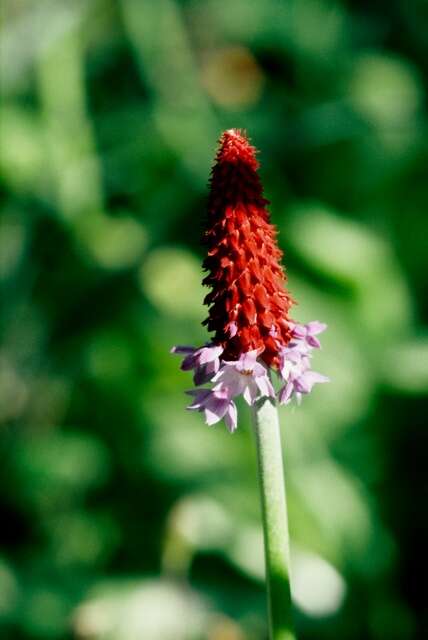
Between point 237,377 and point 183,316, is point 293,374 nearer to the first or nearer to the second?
point 237,377

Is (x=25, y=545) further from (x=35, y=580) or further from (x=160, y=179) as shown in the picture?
(x=160, y=179)

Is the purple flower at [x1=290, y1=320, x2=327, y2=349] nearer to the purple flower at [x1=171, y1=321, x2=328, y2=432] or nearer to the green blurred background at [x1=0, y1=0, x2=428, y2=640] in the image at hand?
the purple flower at [x1=171, y1=321, x2=328, y2=432]

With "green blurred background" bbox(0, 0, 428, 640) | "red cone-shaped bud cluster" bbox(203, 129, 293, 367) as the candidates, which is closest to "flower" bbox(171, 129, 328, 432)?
"red cone-shaped bud cluster" bbox(203, 129, 293, 367)

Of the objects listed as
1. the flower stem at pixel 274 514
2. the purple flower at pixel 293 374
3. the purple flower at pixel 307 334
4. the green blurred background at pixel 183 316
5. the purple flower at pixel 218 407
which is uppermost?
the green blurred background at pixel 183 316

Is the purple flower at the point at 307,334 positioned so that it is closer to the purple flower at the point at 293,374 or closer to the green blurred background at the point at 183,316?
the purple flower at the point at 293,374

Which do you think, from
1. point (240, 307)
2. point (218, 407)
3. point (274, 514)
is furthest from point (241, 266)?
point (274, 514)

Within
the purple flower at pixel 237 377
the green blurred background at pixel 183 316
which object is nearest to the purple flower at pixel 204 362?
the purple flower at pixel 237 377

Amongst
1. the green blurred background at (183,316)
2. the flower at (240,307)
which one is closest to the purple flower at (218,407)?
the flower at (240,307)

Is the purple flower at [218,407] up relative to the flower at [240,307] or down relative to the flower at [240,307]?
down

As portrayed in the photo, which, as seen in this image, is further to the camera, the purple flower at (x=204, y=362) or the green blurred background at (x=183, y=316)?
the green blurred background at (x=183, y=316)
